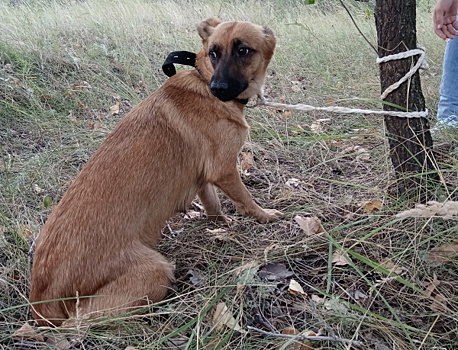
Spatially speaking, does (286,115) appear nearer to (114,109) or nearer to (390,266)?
(114,109)

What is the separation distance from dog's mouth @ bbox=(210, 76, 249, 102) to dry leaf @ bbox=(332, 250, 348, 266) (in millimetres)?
1109

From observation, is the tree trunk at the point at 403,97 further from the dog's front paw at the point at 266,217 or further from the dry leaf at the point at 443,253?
the dog's front paw at the point at 266,217

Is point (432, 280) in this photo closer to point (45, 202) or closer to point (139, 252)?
point (139, 252)

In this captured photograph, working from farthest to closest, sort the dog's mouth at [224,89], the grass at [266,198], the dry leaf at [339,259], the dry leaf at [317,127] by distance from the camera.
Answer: the dry leaf at [317,127], the dog's mouth at [224,89], the dry leaf at [339,259], the grass at [266,198]

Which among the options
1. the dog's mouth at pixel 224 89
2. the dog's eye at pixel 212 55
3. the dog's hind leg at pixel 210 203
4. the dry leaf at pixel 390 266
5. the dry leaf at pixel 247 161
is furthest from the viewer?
the dry leaf at pixel 247 161

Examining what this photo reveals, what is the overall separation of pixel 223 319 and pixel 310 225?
0.87 metres

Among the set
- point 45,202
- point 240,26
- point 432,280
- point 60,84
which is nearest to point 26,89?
point 60,84

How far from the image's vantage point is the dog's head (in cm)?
236

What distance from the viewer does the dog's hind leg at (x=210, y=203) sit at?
2.80 metres

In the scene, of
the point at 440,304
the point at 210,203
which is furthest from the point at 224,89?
the point at 440,304

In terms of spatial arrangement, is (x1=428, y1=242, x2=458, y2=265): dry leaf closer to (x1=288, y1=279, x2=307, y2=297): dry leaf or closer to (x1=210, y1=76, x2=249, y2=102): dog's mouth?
(x1=288, y1=279, x2=307, y2=297): dry leaf

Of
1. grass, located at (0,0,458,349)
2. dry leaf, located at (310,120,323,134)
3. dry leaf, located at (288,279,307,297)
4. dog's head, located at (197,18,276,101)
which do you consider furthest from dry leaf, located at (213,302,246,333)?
dry leaf, located at (310,120,323,134)

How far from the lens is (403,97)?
7.30 ft

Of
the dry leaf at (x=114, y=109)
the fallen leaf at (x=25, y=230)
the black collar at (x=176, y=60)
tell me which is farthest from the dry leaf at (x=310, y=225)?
the dry leaf at (x=114, y=109)
